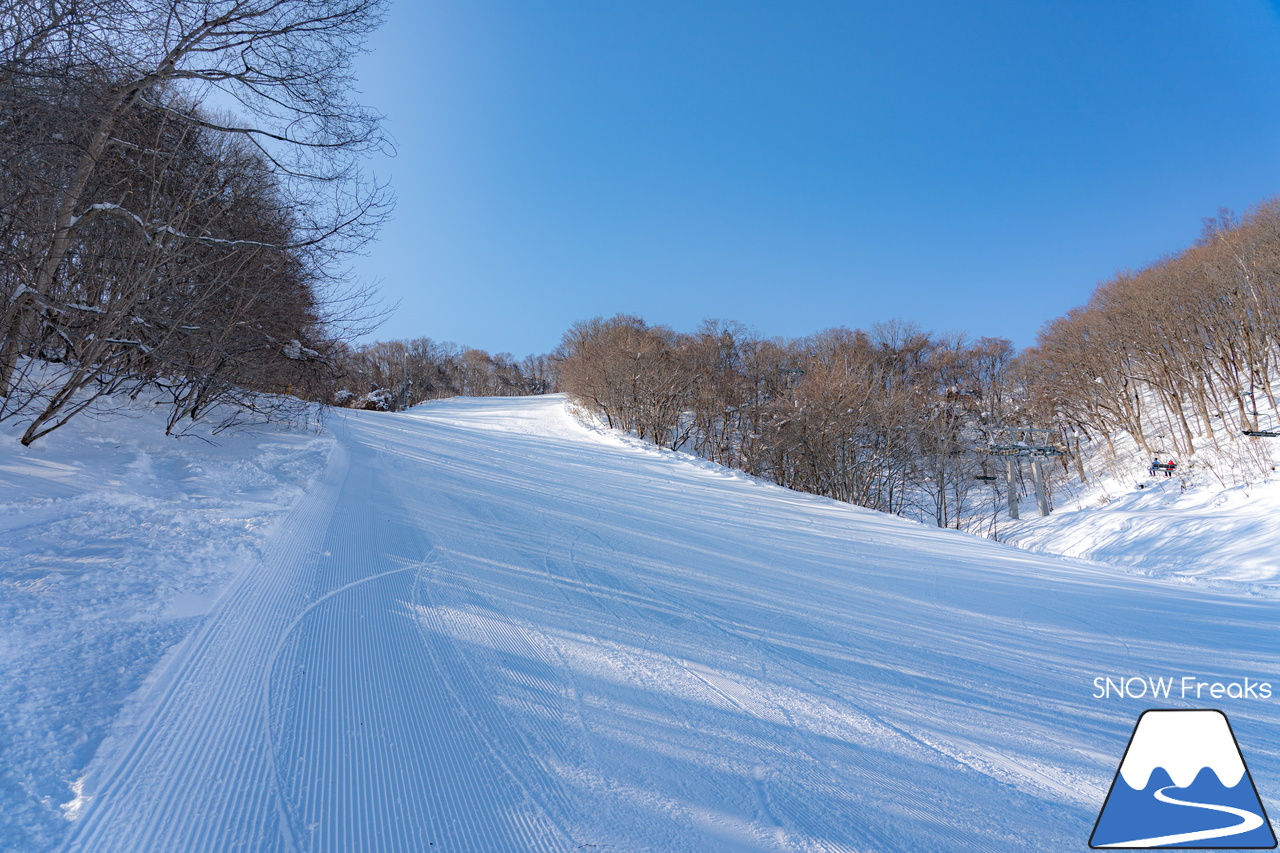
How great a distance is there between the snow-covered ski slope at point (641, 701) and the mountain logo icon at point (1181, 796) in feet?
0.28

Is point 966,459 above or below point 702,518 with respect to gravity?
above

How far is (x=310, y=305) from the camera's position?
9.05 metres

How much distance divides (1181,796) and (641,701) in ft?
7.25

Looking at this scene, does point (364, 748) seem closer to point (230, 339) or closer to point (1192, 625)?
point (1192, 625)

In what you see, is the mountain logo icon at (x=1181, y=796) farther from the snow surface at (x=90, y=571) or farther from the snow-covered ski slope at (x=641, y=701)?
the snow surface at (x=90, y=571)

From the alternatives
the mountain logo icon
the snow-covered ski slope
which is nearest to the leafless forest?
the snow-covered ski slope

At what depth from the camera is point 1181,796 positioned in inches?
77.6

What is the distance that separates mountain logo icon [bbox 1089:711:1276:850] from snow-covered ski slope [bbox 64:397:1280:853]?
8 centimetres

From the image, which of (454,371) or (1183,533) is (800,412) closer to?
(1183,533)

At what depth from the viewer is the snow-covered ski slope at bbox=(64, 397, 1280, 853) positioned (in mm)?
1745

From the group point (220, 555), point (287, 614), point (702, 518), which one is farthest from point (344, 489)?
point (702, 518)

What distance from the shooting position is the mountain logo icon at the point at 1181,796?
5.90 ft

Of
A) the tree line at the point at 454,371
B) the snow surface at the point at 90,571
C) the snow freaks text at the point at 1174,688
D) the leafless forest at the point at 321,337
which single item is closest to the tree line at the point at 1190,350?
A: the leafless forest at the point at 321,337

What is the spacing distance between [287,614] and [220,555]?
1.20 meters
